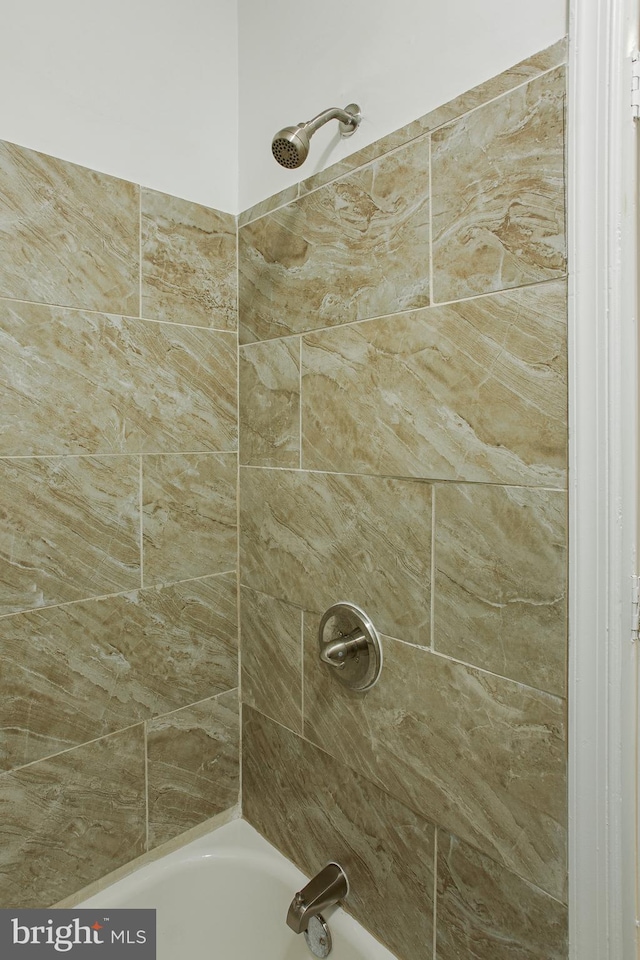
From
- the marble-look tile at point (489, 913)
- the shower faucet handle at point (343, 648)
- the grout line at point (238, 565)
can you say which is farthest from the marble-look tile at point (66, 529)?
the marble-look tile at point (489, 913)

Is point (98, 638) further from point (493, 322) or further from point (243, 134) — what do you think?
point (243, 134)

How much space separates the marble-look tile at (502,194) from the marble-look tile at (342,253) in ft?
0.15

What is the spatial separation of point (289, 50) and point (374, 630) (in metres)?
1.28

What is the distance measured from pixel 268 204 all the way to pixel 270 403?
471 mm

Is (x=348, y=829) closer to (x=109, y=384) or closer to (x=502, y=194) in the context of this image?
(x=109, y=384)

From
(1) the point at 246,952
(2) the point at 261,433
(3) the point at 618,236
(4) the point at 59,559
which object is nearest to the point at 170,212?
(2) the point at 261,433

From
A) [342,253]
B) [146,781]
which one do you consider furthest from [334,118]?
[146,781]

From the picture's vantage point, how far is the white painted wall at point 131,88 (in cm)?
110

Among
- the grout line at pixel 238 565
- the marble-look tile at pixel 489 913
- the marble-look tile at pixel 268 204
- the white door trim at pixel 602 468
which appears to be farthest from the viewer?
the grout line at pixel 238 565

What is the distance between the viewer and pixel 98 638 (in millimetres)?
1227

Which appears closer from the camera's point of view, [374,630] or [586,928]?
[586,928]

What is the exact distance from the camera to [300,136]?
1.02m

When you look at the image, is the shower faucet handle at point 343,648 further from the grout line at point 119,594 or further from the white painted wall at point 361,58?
the white painted wall at point 361,58

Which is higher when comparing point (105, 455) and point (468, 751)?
point (105, 455)
